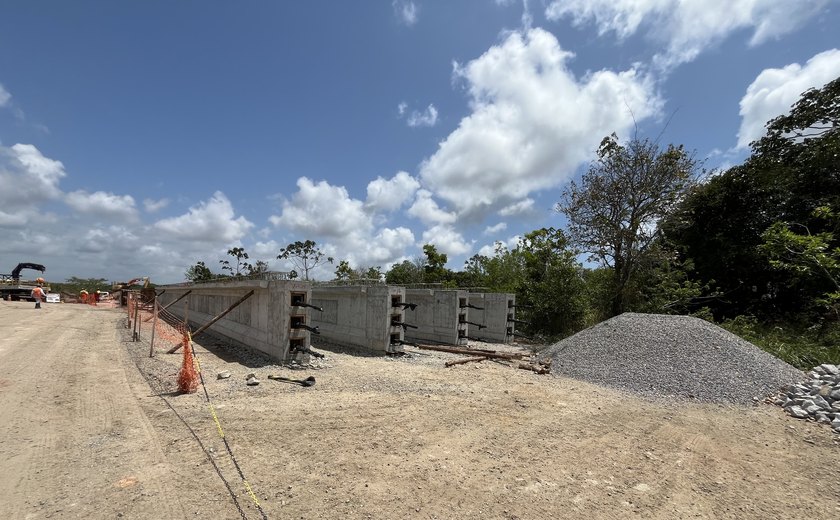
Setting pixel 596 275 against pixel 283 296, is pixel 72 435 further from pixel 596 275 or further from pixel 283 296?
pixel 596 275

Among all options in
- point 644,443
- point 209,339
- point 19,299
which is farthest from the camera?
point 19,299

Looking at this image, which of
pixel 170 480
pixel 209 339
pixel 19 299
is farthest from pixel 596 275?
pixel 19 299

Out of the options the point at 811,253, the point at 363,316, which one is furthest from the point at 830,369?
the point at 363,316

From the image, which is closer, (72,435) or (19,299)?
(72,435)

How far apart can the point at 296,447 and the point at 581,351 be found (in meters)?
10.0

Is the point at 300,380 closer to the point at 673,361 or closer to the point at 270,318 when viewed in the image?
the point at 270,318

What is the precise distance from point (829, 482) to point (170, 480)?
26.8 feet

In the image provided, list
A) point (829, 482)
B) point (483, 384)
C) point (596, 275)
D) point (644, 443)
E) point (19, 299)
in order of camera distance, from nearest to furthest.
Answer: point (829, 482) → point (644, 443) → point (483, 384) → point (596, 275) → point (19, 299)

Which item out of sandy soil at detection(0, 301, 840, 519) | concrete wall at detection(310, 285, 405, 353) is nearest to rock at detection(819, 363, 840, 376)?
sandy soil at detection(0, 301, 840, 519)

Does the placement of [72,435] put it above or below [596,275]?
below

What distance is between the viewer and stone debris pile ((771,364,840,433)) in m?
7.68

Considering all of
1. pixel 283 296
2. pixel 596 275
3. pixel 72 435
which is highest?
pixel 596 275

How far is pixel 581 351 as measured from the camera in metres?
12.8

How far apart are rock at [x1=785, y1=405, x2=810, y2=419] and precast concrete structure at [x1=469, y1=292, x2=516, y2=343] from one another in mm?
12294
